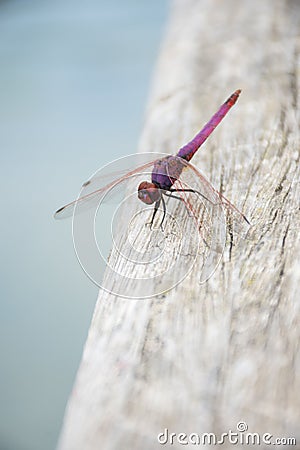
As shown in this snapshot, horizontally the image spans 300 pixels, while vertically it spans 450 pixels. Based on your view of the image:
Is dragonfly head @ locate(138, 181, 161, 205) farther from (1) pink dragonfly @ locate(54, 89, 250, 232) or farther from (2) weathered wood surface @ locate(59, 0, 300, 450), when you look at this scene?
(2) weathered wood surface @ locate(59, 0, 300, 450)

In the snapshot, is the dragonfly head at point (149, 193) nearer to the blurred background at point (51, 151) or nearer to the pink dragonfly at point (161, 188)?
the pink dragonfly at point (161, 188)

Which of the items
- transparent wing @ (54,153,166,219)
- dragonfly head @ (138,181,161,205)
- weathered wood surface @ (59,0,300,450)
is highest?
transparent wing @ (54,153,166,219)

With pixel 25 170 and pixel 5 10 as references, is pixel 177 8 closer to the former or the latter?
pixel 25 170

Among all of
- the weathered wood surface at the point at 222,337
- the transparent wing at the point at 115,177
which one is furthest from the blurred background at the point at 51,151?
the weathered wood surface at the point at 222,337

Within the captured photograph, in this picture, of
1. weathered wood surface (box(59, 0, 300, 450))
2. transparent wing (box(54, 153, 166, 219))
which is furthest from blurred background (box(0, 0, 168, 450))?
weathered wood surface (box(59, 0, 300, 450))

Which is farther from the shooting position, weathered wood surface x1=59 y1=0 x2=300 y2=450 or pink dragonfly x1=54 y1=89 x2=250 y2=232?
pink dragonfly x1=54 y1=89 x2=250 y2=232

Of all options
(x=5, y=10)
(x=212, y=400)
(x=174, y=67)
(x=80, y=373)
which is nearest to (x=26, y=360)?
(x=80, y=373)

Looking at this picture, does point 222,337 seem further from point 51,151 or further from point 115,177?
point 51,151
